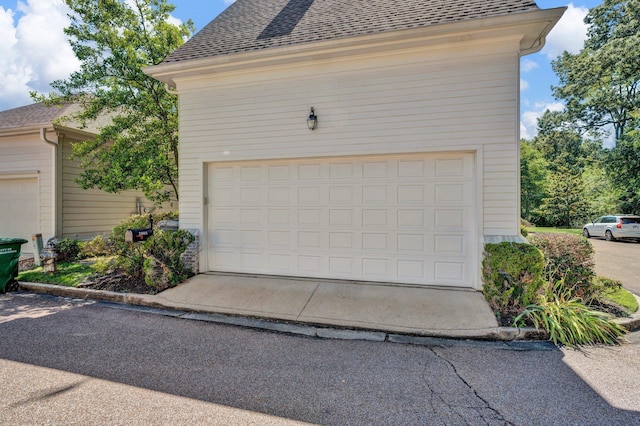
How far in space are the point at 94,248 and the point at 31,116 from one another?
4.91 m

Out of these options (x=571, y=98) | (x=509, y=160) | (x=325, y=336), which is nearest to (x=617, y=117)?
(x=571, y=98)

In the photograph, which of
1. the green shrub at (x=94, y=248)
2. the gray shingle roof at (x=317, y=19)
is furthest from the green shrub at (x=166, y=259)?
the gray shingle roof at (x=317, y=19)

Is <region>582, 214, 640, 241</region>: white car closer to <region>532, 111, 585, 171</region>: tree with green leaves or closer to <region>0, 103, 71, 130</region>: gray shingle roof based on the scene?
<region>532, 111, 585, 171</region>: tree with green leaves

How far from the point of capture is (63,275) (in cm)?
627

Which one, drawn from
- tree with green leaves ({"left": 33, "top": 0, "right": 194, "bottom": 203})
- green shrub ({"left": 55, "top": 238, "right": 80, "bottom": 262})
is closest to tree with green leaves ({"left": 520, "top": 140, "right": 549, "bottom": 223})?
tree with green leaves ({"left": 33, "top": 0, "right": 194, "bottom": 203})

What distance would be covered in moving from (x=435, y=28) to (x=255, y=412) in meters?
5.67

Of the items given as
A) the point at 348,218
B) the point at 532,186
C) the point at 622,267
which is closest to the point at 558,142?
the point at 532,186

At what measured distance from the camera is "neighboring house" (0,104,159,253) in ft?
26.3

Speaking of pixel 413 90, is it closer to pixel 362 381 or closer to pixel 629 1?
pixel 362 381

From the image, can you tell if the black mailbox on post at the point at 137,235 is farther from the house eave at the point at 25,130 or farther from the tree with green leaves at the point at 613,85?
the tree with green leaves at the point at 613,85

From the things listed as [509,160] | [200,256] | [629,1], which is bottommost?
[200,256]

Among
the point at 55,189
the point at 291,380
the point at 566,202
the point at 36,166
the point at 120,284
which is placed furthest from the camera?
the point at 566,202

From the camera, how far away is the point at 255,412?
7.81ft

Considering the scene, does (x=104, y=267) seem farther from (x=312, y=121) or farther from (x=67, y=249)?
(x=312, y=121)
